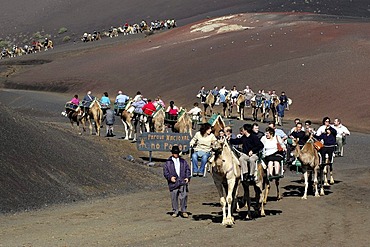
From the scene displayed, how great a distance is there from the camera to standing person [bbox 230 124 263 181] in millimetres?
20781

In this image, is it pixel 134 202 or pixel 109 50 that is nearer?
pixel 134 202

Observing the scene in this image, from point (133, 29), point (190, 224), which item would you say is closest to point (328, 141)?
point (190, 224)

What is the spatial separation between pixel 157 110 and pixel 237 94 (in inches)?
605

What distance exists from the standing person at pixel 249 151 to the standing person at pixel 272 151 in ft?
5.32

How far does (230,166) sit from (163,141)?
12.8m

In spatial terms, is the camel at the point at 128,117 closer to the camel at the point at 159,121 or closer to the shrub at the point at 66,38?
the camel at the point at 159,121

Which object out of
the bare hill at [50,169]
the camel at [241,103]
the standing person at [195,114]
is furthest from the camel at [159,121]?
the camel at [241,103]

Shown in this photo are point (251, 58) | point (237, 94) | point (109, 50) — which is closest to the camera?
point (237, 94)

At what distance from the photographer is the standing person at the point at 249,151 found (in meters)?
20.8

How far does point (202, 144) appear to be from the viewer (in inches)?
1019

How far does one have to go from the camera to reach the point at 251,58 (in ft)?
227

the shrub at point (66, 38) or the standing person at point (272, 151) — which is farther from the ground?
the shrub at point (66, 38)

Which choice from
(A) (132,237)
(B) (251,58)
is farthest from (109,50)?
(A) (132,237)

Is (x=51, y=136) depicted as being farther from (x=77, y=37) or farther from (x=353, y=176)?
(x=77, y=37)
